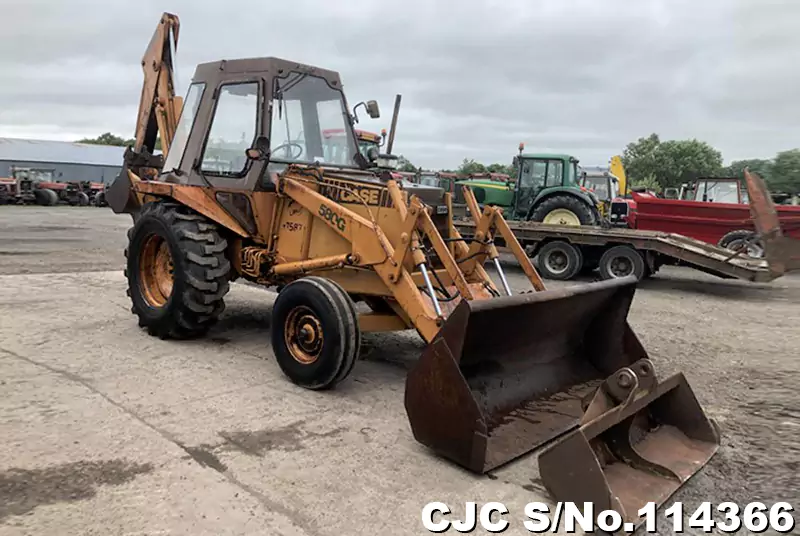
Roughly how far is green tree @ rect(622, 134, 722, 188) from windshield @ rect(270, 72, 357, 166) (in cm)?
4952

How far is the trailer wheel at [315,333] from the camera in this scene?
187 inches

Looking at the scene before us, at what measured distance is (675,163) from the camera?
178ft

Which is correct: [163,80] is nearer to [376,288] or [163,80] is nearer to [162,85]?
[162,85]

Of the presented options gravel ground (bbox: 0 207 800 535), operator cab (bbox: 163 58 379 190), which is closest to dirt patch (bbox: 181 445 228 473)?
gravel ground (bbox: 0 207 800 535)

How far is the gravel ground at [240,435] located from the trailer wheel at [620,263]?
419 cm

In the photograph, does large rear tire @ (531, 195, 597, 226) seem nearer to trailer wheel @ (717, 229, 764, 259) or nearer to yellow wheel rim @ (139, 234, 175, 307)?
trailer wheel @ (717, 229, 764, 259)

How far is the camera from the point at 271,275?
6121 millimetres

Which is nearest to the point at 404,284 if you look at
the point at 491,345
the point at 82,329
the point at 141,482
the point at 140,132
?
the point at 491,345

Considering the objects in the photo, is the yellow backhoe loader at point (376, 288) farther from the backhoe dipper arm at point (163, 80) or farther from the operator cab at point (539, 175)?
the operator cab at point (539, 175)

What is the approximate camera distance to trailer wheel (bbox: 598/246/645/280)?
1188cm

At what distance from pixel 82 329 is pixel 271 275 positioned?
2.18 meters

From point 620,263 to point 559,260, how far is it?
4.00 feet

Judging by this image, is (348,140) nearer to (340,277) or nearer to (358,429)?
(340,277)

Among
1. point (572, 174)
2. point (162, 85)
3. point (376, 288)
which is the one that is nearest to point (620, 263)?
point (572, 174)
